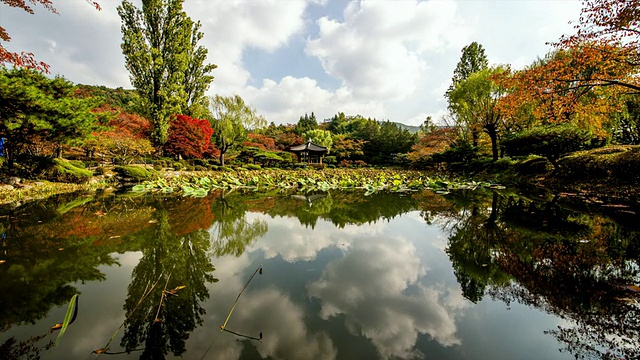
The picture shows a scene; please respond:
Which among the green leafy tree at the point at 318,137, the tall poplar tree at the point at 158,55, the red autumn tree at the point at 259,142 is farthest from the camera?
the green leafy tree at the point at 318,137

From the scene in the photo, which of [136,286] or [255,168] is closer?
[136,286]

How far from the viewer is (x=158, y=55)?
15266 mm

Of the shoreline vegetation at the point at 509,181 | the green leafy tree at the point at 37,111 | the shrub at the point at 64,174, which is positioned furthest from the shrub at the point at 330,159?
the shrub at the point at 64,174

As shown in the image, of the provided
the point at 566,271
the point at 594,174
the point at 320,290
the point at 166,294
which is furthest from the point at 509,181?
the point at 166,294

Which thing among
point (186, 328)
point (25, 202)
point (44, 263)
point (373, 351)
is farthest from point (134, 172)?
point (373, 351)

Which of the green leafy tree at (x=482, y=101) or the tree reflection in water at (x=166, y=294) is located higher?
the green leafy tree at (x=482, y=101)

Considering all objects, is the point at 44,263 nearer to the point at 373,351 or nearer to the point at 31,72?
the point at 373,351

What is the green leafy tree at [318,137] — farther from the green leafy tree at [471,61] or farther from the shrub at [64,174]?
the shrub at [64,174]

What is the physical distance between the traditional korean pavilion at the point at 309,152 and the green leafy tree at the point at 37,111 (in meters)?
17.7

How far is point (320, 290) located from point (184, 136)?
18.3 meters

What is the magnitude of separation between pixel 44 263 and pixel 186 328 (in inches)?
82.5

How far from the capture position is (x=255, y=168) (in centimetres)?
1966

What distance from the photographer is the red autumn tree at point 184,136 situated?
16.8 meters

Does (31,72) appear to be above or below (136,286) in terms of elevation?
above
